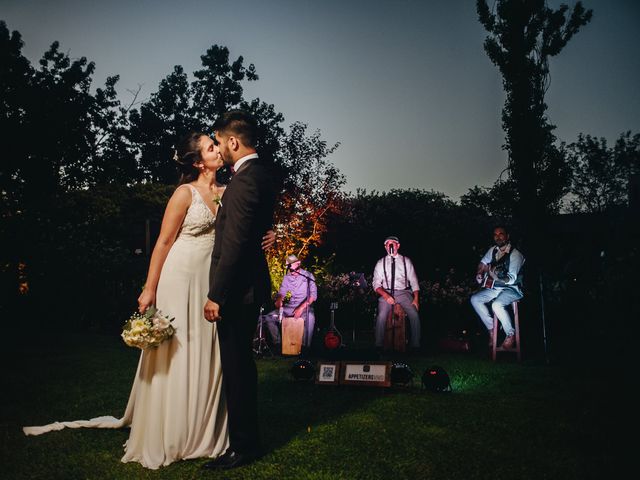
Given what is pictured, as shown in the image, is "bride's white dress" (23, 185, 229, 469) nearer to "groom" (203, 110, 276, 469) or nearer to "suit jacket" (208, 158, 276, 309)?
"groom" (203, 110, 276, 469)

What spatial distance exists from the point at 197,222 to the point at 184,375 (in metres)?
1.04

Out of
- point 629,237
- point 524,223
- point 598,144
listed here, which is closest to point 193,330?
point 629,237

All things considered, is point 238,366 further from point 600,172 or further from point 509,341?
point 600,172

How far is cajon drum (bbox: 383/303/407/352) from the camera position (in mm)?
9156

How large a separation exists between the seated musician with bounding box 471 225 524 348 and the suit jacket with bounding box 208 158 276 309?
20.8ft

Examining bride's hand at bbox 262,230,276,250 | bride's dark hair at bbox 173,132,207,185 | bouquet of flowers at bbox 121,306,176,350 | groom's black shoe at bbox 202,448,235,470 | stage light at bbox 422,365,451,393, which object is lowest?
groom's black shoe at bbox 202,448,235,470

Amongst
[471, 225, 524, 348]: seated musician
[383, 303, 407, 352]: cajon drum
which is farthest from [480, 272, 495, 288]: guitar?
[383, 303, 407, 352]: cajon drum

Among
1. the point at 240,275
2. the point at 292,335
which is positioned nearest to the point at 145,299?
the point at 240,275

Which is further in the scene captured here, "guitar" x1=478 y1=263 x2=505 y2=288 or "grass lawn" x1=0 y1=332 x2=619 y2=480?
"guitar" x1=478 y1=263 x2=505 y2=288

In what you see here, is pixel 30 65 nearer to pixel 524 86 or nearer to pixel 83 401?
pixel 524 86

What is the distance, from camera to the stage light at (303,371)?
6.68m

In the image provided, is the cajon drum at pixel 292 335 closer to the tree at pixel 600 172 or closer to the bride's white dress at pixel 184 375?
the bride's white dress at pixel 184 375

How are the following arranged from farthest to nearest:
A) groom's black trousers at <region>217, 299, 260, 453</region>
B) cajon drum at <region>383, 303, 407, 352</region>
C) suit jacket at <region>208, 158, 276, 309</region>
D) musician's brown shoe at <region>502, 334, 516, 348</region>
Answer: cajon drum at <region>383, 303, 407, 352</region> → musician's brown shoe at <region>502, 334, 516, 348</region> → groom's black trousers at <region>217, 299, 260, 453</region> → suit jacket at <region>208, 158, 276, 309</region>

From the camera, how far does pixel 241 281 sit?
3389 mm
